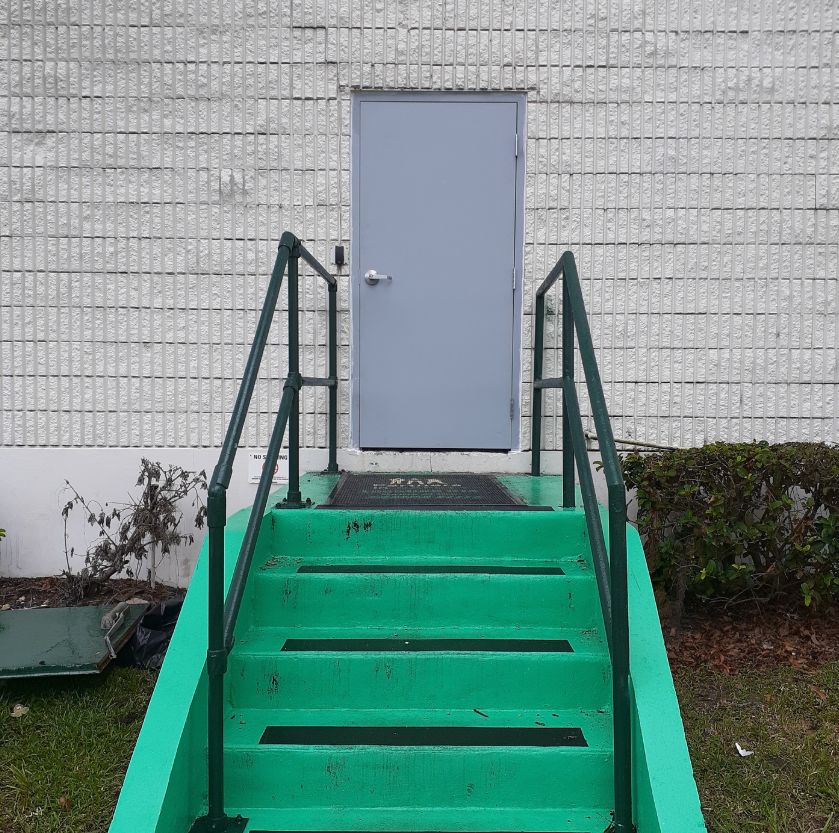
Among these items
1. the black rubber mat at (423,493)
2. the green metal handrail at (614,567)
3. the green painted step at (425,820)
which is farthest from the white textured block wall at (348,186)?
the green painted step at (425,820)

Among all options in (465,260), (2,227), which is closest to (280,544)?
(465,260)

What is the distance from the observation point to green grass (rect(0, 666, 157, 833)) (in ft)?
7.95

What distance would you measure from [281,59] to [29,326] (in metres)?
2.10

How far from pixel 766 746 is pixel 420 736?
4.78 ft

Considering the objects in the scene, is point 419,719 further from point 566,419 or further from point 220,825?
point 566,419

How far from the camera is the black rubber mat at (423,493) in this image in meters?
3.08

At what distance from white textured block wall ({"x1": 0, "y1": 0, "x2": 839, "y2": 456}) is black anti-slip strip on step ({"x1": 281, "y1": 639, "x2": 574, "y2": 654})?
1.94 metres

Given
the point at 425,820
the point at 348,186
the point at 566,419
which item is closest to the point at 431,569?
the point at 566,419

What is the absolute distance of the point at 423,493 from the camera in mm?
3453

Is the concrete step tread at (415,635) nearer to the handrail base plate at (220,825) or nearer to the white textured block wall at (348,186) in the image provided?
the handrail base plate at (220,825)

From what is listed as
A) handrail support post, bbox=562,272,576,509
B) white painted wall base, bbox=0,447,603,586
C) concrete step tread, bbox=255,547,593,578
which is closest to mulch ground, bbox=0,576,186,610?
white painted wall base, bbox=0,447,603,586

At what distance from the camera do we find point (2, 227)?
13.9 ft

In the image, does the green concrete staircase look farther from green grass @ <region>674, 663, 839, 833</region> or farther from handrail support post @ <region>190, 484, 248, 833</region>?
green grass @ <region>674, 663, 839, 833</region>

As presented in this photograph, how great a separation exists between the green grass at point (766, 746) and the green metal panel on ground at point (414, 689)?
0.63 m
